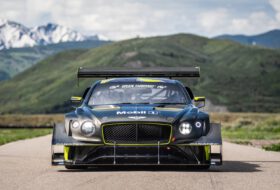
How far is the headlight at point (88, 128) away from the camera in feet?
38.9

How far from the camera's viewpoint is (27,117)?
585ft

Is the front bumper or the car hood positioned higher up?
the car hood

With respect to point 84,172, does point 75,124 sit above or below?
above

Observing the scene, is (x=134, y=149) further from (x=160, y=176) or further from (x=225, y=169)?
(x=225, y=169)

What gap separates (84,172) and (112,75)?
4.42 meters

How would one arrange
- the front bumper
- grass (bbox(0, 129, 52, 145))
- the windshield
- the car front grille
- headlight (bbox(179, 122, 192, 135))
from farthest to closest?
1. grass (bbox(0, 129, 52, 145))
2. the windshield
3. headlight (bbox(179, 122, 192, 135))
4. the car front grille
5. the front bumper

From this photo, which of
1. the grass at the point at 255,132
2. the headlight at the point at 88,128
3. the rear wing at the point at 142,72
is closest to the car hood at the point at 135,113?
the headlight at the point at 88,128

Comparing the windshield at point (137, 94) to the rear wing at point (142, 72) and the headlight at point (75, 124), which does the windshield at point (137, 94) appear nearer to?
the headlight at point (75, 124)

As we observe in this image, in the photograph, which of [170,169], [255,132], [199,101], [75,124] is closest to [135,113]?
[75,124]

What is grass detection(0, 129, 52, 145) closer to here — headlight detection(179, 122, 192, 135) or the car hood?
the car hood

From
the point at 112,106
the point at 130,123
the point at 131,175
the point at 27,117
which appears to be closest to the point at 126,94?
the point at 112,106

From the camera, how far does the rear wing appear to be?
15703mm

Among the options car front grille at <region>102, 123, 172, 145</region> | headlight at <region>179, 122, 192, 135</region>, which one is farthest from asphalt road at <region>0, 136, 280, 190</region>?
headlight at <region>179, 122, 192, 135</region>

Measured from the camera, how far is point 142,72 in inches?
626
